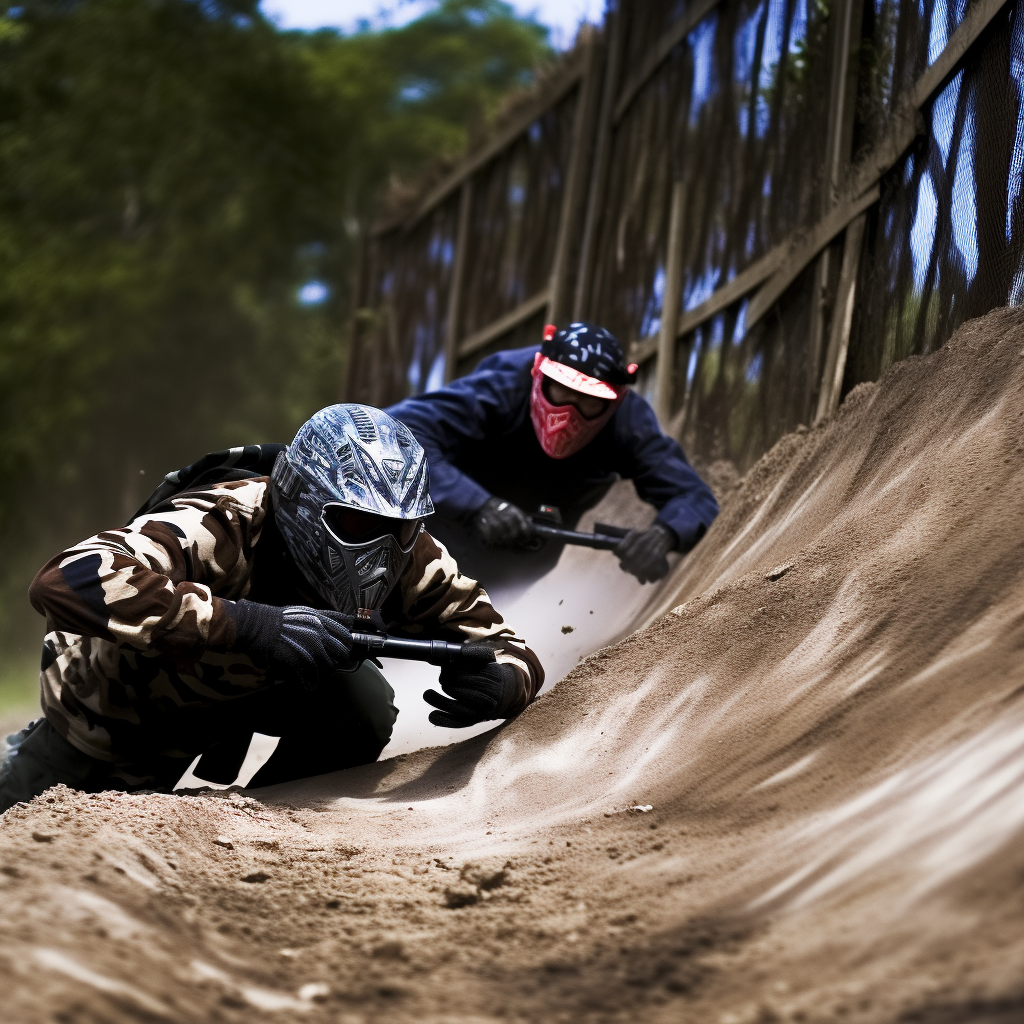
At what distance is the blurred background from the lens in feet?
54.0

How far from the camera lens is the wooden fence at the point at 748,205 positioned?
150 inches

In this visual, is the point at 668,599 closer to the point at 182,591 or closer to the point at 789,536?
the point at 789,536

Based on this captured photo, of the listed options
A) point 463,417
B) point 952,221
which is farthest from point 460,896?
point 463,417

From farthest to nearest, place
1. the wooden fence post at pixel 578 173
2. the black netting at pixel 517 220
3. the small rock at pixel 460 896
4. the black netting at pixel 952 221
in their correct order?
the black netting at pixel 517 220 < the wooden fence post at pixel 578 173 < the black netting at pixel 952 221 < the small rock at pixel 460 896

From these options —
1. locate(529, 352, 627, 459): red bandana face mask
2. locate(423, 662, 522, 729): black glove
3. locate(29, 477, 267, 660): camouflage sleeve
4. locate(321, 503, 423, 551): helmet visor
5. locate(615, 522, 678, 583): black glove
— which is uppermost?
locate(529, 352, 627, 459): red bandana face mask

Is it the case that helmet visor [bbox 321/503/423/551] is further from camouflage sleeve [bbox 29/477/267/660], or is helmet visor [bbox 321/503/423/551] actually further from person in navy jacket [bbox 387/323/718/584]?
person in navy jacket [bbox 387/323/718/584]

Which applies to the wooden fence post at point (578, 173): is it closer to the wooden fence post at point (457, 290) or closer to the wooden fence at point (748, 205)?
the wooden fence at point (748, 205)

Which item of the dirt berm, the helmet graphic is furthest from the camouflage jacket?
the dirt berm

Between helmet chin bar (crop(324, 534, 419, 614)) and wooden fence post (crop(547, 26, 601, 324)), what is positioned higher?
wooden fence post (crop(547, 26, 601, 324))

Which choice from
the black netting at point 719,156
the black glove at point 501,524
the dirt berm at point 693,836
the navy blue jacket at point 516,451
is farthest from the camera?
the black netting at point 719,156

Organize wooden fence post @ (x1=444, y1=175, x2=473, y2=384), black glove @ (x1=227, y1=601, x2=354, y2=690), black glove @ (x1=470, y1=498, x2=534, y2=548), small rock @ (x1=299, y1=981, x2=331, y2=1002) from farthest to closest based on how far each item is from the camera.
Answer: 1. wooden fence post @ (x1=444, y1=175, x2=473, y2=384)
2. black glove @ (x1=470, y1=498, x2=534, y2=548)
3. black glove @ (x1=227, y1=601, x2=354, y2=690)
4. small rock @ (x1=299, y1=981, x2=331, y2=1002)

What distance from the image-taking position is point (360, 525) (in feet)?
10.5

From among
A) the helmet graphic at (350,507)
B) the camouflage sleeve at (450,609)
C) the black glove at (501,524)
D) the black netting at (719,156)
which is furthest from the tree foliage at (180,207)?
the helmet graphic at (350,507)

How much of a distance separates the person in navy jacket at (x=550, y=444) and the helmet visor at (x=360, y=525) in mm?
1629
